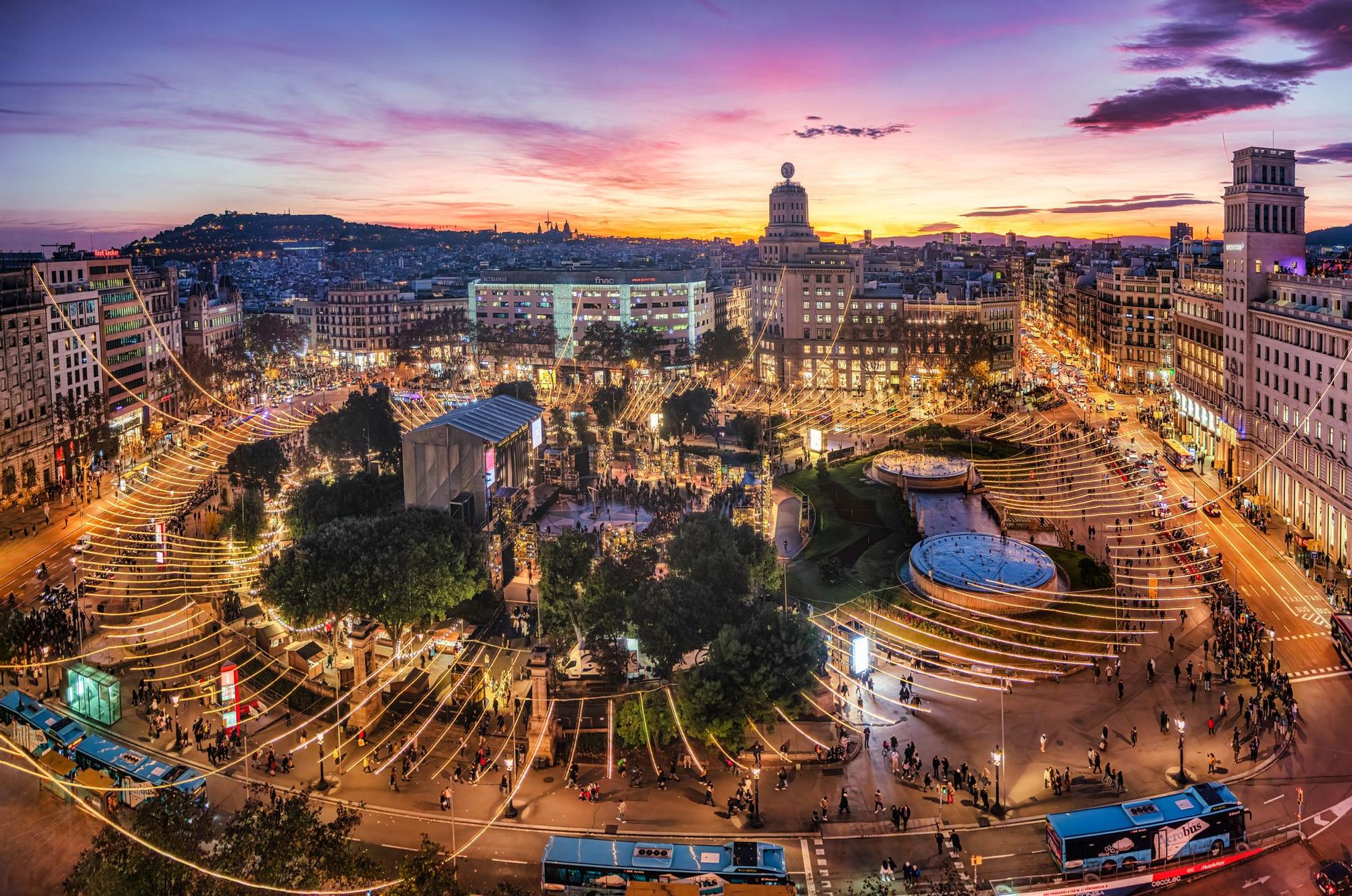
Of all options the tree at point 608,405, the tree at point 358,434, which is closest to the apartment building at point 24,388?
the tree at point 358,434

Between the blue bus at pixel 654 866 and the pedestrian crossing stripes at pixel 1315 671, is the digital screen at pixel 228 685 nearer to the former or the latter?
the blue bus at pixel 654 866

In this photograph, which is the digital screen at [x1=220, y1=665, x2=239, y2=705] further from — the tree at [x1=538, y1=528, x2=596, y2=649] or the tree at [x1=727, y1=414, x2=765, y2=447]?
the tree at [x1=727, y1=414, x2=765, y2=447]

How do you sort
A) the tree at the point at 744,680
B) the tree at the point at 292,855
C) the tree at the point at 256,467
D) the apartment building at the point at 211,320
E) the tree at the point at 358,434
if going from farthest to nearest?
the apartment building at the point at 211,320 < the tree at the point at 358,434 < the tree at the point at 256,467 < the tree at the point at 744,680 < the tree at the point at 292,855

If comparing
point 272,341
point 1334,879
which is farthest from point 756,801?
point 272,341

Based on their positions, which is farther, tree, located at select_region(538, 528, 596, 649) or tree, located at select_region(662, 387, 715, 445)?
tree, located at select_region(662, 387, 715, 445)

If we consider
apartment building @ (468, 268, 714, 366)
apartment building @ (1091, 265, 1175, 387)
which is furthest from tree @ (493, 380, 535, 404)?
apartment building @ (1091, 265, 1175, 387)

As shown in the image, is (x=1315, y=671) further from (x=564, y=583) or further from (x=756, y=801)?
(x=564, y=583)
